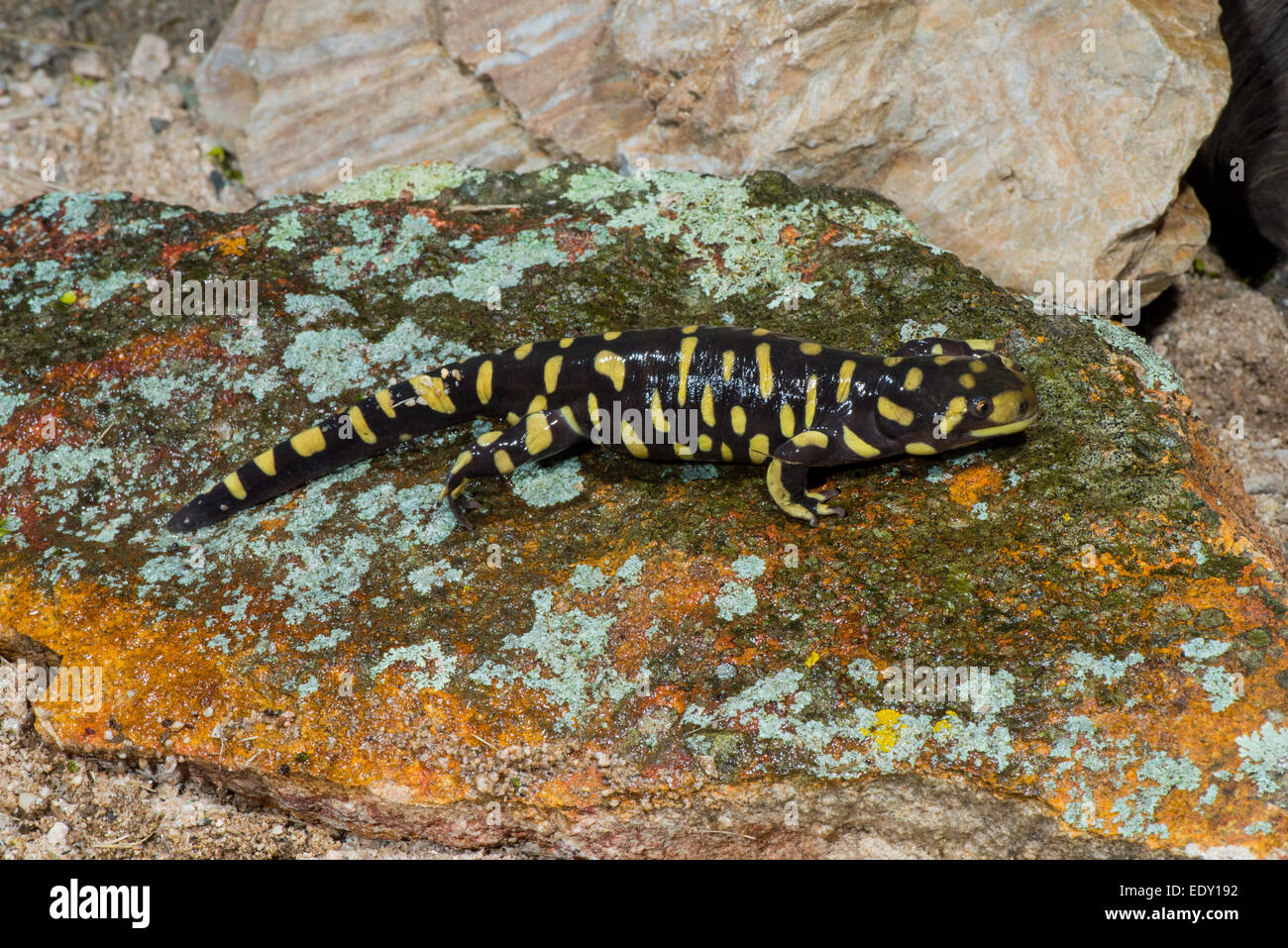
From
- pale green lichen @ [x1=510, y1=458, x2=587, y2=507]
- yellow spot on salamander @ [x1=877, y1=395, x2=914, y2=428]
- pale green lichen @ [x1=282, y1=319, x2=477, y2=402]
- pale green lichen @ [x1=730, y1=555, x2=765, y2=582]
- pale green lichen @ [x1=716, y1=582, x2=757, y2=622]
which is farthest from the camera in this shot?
pale green lichen @ [x1=282, y1=319, x2=477, y2=402]

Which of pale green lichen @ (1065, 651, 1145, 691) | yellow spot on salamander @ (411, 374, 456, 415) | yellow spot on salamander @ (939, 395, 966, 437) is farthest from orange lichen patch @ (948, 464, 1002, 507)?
yellow spot on salamander @ (411, 374, 456, 415)

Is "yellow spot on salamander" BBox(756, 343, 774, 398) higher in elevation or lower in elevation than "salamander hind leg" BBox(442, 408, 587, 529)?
higher

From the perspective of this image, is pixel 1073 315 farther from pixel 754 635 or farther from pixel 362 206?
pixel 362 206

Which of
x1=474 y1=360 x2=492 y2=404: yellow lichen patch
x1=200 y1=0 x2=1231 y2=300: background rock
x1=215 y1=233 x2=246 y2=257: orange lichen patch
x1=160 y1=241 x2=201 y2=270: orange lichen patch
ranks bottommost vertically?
x1=474 y1=360 x2=492 y2=404: yellow lichen patch

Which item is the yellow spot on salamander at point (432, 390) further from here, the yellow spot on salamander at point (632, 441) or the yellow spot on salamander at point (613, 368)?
the yellow spot on salamander at point (632, 441)

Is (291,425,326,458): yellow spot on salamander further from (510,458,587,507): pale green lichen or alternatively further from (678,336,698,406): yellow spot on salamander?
(678,336,698,406): yellow spot on salamander

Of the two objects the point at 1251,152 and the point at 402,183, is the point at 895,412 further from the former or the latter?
the point at 1251,152

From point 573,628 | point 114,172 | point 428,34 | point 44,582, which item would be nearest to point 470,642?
point 573,628

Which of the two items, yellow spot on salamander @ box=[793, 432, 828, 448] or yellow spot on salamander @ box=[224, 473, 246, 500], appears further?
yellow spot on salamander @ box=[224, 473, 246, 500]

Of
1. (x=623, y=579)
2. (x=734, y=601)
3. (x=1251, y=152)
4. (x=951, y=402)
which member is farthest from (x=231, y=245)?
(x=1251, y=152)
